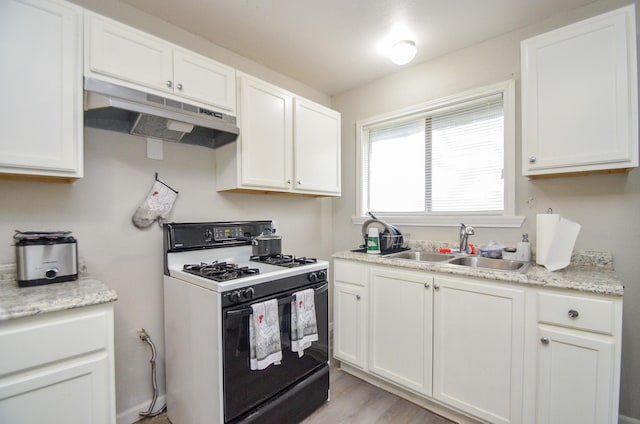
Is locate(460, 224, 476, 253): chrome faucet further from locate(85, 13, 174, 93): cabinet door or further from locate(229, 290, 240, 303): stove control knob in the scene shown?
locate(85, 13, 174, 93): cabinet door

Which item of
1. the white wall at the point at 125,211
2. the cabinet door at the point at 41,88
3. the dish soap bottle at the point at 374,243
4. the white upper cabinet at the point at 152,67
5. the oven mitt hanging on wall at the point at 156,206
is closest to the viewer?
the cabinet door at the point at 41,88

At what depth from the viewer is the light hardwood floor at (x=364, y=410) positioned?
1.84 m

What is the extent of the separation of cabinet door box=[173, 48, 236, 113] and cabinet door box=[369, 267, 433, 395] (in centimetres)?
156

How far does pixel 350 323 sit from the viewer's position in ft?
7.54

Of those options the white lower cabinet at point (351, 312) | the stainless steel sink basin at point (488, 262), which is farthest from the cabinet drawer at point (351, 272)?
the stainless steel sink basin at point (488, 262)

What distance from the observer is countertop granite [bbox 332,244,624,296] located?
4.49ft

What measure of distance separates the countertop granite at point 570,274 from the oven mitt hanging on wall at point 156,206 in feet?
4.98

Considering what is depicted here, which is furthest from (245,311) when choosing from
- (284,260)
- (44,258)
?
(44,258)

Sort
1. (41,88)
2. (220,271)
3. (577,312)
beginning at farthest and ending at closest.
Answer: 1. (220,271)
2. (577,312)
3. (41,88)

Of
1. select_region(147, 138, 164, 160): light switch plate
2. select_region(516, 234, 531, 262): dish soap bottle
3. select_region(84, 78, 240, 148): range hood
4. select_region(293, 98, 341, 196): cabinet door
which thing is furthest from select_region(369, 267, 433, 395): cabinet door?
select_region(147, 138, 164, 160): light switch plate

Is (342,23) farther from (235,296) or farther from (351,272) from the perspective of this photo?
(235,296)

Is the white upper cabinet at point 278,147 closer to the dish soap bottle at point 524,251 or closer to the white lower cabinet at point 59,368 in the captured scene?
the white lower cabinet at point 59,368

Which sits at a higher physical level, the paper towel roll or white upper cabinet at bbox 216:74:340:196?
white upper cabinet at bbox 216:74:340:196

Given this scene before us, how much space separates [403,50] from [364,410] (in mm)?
2552
